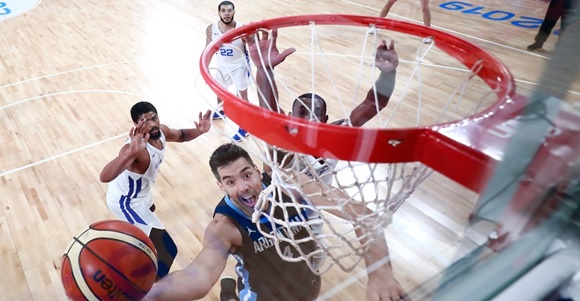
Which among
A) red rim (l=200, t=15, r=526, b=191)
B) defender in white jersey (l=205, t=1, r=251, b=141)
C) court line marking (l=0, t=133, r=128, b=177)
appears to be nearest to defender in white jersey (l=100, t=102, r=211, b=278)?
defender in white jersey (l=205, t=1, r=251, b=141)

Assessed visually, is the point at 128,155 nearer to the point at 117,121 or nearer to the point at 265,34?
the point at 265,34

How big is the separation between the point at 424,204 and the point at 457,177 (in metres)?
1.32

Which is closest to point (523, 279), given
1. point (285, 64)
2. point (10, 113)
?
point (285, 64)

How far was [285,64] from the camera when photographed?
10.1 feet

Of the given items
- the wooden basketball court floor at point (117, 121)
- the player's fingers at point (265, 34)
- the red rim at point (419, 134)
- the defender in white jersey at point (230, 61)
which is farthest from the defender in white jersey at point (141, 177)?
the red rim at point (419, 134)

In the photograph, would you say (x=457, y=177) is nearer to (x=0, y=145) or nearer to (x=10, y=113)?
(x=0, y=145)

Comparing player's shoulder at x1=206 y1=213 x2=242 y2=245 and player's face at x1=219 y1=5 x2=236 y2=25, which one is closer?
player's shoulder at x1=206 y1=213 x2=242 y2=245

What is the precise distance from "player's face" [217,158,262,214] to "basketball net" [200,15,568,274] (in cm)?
8

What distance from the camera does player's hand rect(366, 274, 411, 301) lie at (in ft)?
3.15

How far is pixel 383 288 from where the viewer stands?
1.10 metres

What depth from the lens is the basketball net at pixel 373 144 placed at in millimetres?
579

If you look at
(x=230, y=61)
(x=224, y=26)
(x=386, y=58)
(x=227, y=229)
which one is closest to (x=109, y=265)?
(x=227, y=229)

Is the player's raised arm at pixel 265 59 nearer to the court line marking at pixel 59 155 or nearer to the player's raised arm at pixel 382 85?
the player's raised arm at pixel 382 85

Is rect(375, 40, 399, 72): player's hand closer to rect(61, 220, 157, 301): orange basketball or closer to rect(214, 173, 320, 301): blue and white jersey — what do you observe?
rect(214, 173, 320, 301): blue and white jersey
